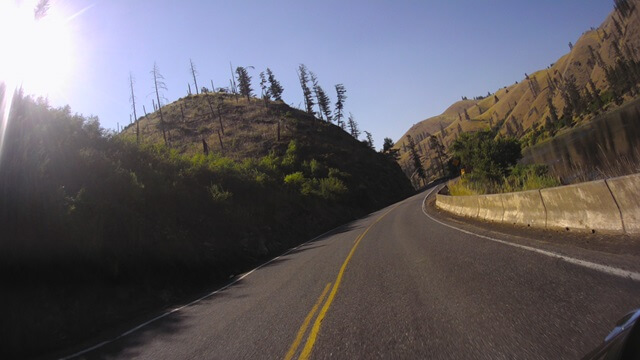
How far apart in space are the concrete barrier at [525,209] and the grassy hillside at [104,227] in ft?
34.7

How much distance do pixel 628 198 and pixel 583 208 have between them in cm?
Result: 153

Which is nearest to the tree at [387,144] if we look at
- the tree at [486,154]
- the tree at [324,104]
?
the tree at [324,104]

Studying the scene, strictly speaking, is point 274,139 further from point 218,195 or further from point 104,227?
point 104,227

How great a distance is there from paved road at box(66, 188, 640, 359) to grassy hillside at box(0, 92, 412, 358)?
2.64m

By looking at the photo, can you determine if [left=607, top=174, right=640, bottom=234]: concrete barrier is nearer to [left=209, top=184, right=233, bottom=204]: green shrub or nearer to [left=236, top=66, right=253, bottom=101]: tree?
[left=209, top=184, right=233, bottom=204]: green shrub

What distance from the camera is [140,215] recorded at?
1409cm

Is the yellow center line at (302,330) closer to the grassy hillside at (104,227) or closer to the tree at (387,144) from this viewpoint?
the grassy hillside at (104,227)

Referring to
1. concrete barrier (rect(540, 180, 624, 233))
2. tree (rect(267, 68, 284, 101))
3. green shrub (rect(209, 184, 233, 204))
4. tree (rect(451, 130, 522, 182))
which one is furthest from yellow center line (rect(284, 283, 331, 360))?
tree (rect(267, 68, 284, 101))

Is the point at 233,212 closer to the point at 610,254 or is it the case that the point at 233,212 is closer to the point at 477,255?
the point at 477,255

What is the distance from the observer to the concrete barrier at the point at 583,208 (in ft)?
23.0

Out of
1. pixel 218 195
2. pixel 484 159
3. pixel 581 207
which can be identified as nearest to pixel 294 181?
pixel 484 159

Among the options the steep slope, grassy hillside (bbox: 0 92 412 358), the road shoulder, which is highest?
the steep slope

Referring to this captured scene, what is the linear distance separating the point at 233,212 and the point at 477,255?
15.7 metres

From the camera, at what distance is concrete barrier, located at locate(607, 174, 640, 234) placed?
620cm
